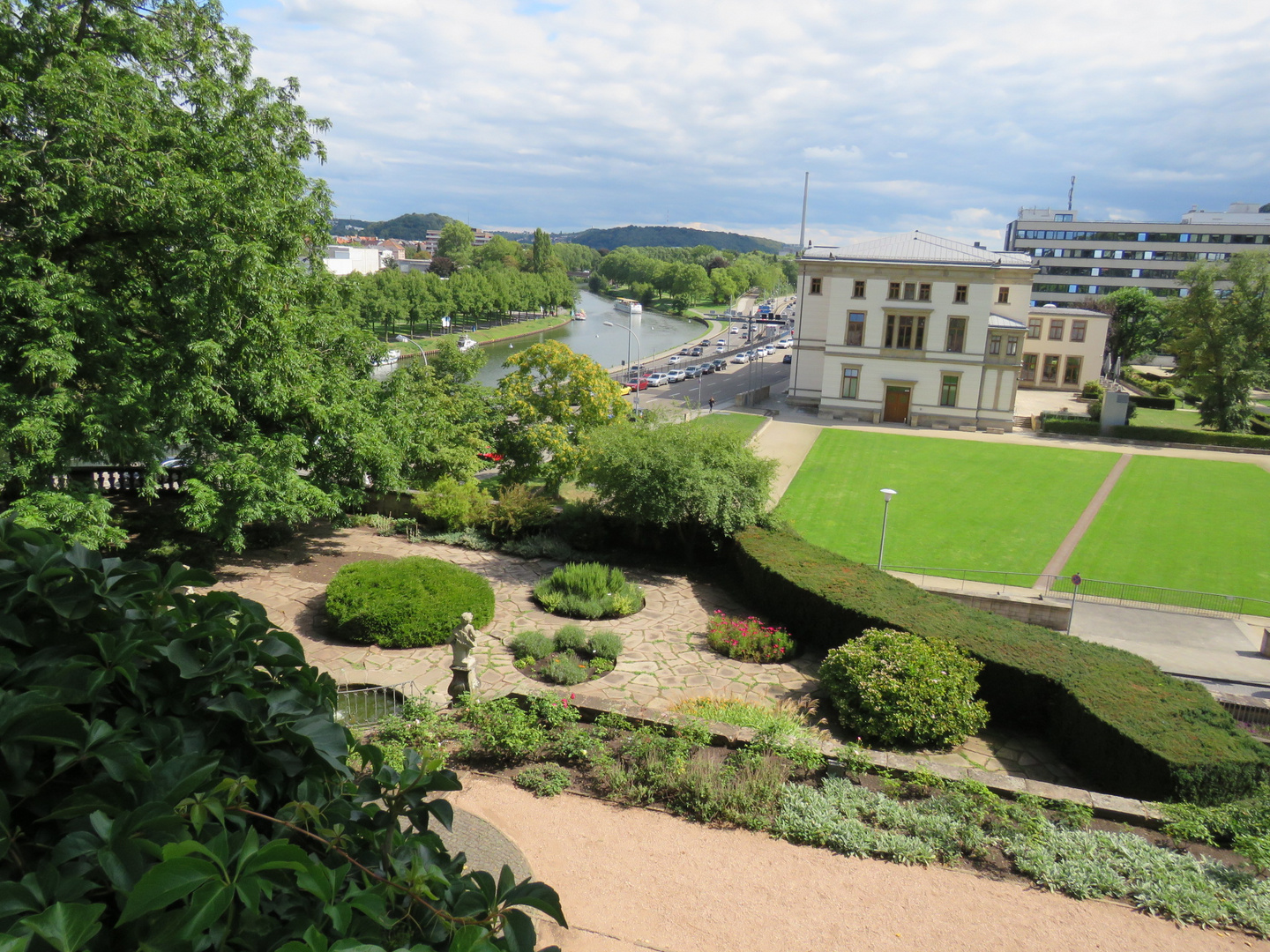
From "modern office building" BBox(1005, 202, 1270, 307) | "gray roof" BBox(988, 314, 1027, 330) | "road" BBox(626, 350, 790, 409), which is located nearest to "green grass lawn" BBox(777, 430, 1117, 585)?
"gray roof" BBox(988, 314, 1027, 330)

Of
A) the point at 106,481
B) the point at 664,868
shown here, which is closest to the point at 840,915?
the point at 664,868

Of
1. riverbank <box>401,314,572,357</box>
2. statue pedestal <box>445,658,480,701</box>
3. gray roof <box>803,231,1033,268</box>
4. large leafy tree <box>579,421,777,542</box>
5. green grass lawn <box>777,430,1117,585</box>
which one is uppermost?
gray roof <box>803,231,1033,268</box>

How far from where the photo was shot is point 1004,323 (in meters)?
51.5

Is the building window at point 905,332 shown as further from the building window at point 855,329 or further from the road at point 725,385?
the road at point 725,385

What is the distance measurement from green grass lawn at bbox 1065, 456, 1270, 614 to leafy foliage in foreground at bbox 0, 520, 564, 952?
2563 centimetres

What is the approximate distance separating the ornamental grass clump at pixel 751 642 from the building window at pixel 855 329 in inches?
1555

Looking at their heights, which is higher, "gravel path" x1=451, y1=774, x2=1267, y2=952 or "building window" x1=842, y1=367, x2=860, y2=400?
"building window" x1=842, y1=367, x2=860, y2=400

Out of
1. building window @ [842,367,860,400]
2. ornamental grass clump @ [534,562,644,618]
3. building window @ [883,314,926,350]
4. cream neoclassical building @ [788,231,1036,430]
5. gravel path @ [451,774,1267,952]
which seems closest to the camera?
gravel path @ [451,774,1267,952]

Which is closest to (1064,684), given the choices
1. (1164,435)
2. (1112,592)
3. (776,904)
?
(776,904)

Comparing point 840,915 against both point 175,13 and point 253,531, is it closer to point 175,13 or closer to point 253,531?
point 253,531

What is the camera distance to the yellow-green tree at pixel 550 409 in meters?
25.6

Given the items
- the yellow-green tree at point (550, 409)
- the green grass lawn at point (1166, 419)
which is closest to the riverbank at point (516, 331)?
the yellow-green tree at point (550, 409)

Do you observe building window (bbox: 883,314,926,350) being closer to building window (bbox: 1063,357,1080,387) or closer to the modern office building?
building window (bbox: 1063,357,1080,387)

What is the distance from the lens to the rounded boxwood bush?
13867mm
